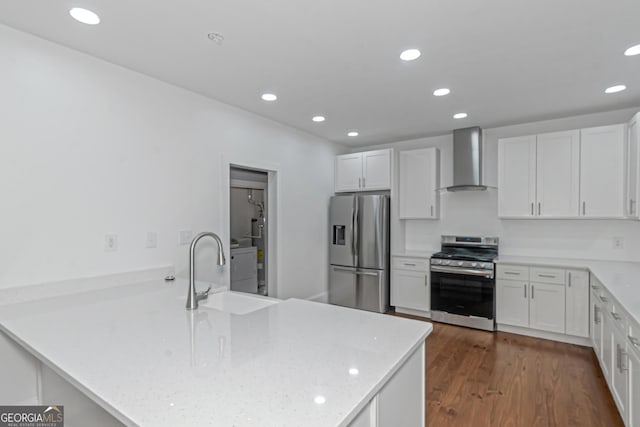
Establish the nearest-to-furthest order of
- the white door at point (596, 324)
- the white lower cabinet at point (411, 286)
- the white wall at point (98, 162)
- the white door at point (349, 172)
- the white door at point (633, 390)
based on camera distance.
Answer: the white door at point (633, 390) < the white wall at point (98, 162) < the white door at point (596, 324) < the white lower cabinet at point (411, 286) < the white door at point (349, 172)

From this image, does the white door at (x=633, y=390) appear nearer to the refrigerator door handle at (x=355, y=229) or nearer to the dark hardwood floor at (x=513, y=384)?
the dark hardwood floor at (x=513, y=384)

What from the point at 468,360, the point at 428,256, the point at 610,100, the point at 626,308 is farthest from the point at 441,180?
the point at 626,308

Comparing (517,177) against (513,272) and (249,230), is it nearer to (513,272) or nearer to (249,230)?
(513,272)

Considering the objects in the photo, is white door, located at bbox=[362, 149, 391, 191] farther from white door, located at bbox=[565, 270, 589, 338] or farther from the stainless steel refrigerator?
white door, located at bbox=[565, 270, 589, 338]

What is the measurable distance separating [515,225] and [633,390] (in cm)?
249

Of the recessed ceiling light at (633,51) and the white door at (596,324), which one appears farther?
the white door at (596,324)

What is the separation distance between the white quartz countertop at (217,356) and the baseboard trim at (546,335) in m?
2.97

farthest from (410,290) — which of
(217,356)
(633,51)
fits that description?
(217,356)

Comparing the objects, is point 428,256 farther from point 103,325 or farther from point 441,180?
point 103,325

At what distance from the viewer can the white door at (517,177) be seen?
3.71 m

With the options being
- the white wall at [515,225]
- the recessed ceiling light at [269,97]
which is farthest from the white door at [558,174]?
the recessed ceiling light at [269,97]

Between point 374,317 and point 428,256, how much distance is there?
2921 mm

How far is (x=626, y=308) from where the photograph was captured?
6.15 ft

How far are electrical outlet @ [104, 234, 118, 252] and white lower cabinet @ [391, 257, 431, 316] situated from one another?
331 centimetres
